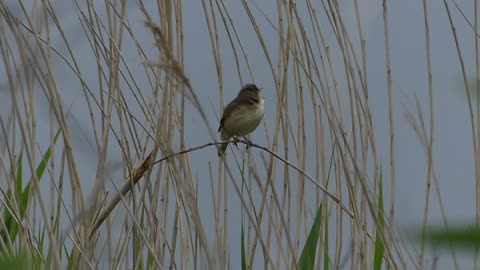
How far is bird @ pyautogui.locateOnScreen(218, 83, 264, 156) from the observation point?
10.8ft

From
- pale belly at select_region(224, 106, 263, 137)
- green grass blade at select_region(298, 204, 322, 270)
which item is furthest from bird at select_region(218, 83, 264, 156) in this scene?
green grass blade at select_region(298, 204, 322, 270)

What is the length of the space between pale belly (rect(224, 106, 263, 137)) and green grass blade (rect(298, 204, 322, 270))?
1.21 metres

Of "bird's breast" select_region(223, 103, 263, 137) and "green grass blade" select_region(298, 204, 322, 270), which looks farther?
"bird's breast" select_region(223, 103, 263, 137)

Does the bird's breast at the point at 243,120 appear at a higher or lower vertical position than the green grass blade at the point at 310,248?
higher

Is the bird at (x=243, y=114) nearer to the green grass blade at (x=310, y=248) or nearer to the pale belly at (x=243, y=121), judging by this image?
the pale belly at (x=243, y=121)

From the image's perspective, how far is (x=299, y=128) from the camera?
7.39 feet

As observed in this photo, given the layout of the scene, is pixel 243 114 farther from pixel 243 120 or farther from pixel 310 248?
pixel 310 248

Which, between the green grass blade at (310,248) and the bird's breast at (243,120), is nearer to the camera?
the green grass blade at (310,248)

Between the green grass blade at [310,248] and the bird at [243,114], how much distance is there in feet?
4.10

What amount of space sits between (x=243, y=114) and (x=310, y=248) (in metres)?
1.41

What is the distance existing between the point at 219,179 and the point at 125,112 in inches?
15.4

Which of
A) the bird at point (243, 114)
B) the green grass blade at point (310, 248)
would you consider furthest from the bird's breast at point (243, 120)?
the green grass blade at point (310, 248)

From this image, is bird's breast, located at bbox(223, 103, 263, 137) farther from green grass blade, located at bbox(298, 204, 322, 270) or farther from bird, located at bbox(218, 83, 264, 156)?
green grass blade, located at bbox(298, 204, 322, 270)

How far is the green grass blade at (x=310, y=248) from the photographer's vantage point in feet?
6.48
